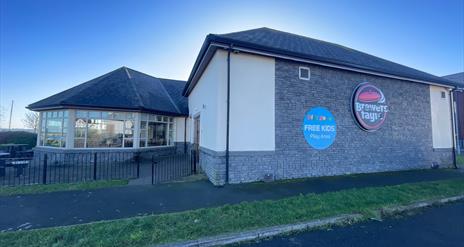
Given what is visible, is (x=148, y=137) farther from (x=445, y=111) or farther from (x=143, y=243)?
(x=445, y=111)

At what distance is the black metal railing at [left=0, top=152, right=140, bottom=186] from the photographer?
8.09 meters

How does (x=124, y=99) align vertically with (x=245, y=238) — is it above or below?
above

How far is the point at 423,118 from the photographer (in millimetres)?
11281

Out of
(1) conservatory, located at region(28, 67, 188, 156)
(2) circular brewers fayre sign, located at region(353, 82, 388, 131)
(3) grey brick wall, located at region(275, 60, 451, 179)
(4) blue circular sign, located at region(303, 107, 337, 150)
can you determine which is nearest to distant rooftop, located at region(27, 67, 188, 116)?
(1) conservatory, located at region(28, 67, 188, 156)

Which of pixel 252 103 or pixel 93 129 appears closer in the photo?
pixel 252 103

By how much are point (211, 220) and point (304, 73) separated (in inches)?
270

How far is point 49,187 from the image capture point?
6887 millimetres

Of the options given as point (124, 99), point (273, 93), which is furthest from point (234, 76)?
point (124, 99)

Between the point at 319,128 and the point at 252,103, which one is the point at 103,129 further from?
the point at 319,128

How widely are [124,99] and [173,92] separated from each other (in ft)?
23.4

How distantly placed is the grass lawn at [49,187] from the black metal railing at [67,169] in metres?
0.60

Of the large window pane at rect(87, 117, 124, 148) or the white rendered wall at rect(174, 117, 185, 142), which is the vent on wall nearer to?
the large window pane at rect(87, 117, 124, 148)

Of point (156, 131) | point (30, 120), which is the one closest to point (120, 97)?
point (156, 131)

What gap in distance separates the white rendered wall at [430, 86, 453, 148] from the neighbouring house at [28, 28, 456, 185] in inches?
2.3
